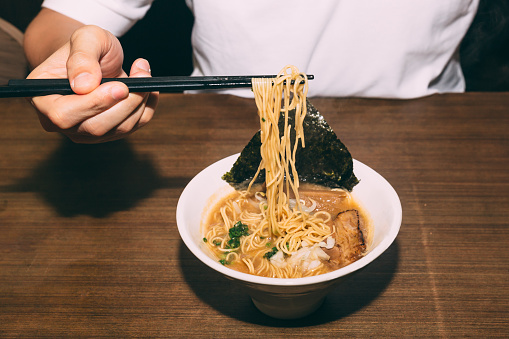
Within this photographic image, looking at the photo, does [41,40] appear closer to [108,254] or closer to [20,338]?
[108,254]

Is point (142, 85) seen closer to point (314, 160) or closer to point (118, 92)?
point (118, 92)

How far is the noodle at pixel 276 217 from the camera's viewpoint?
1.29 meters

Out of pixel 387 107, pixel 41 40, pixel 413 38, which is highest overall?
pixel 41 40

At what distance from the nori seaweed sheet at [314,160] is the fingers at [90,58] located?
1.71 feet

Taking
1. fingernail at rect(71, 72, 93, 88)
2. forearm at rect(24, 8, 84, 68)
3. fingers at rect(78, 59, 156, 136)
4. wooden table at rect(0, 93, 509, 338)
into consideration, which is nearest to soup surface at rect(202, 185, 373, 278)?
wooden table at rect(0, 93, 509, 338)

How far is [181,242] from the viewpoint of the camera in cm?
155

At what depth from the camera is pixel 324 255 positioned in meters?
1.29

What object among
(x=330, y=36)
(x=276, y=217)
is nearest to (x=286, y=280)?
(x=276, y=217)

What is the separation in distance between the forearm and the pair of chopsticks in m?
1.08

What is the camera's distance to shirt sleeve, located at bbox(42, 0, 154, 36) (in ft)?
7.35

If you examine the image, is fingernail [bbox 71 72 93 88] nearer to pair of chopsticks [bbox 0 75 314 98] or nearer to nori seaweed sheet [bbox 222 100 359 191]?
pair of chopsticks [bbox 0 75 314 98]

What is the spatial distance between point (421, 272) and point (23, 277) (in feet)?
4.44

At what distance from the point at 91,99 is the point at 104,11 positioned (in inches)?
51.6

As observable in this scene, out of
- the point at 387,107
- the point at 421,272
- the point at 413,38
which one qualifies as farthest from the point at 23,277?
the point at 413,38
